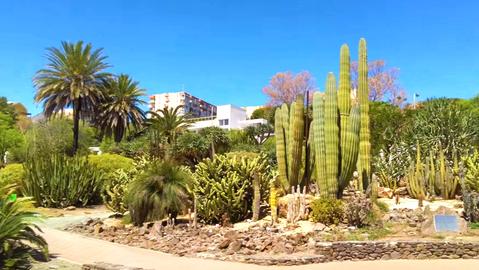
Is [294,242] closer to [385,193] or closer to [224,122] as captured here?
[385,193]

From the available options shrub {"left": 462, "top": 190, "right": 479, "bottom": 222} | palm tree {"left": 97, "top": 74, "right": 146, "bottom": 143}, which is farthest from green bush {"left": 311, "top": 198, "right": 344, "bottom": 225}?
palm tree {"left": 97, "top": 74, "right": 146, "bottom": 143}

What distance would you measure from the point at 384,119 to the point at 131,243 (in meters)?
18.7

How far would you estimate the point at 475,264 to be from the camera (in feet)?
32.7

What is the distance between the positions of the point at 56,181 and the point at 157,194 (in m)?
7.42

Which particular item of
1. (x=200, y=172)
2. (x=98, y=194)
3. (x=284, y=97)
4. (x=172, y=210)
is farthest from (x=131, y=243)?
(x=284, y=97)

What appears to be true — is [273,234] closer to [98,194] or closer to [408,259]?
[408,259]

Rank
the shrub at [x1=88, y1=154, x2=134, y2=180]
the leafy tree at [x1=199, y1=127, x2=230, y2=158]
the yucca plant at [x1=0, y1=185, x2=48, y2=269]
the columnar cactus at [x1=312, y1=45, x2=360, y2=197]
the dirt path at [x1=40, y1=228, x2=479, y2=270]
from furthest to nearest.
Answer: the leafy tree at [x1=199, y1=127, x2=230, y2=158]
the shrub at [x1=88, y1=154, x2=134, y2=180]
the columnar cactus at [x1=312, y1=45, x2=360, y2=197]
the dirt path at [x1=40, y1=228, x2=479, y2=270]
the yucca plant at [x1=0, y1=185, x2=48, y2=269]

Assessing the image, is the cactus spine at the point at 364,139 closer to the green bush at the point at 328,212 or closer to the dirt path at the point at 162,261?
the green bush at the point at 328,212

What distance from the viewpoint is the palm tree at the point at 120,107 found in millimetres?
38625

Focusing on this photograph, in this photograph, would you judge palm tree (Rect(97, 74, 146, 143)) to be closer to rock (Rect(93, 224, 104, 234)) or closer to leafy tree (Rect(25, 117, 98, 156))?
leafy tree (Rect(25, 117, 98, 156))

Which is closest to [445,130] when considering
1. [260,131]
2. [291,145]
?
[291,145]

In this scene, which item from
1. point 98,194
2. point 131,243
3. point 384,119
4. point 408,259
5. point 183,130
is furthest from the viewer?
point 183,130

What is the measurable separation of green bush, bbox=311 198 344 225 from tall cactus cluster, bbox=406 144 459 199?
Result: 5542mm

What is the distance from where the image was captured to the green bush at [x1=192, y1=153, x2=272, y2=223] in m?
14.8
